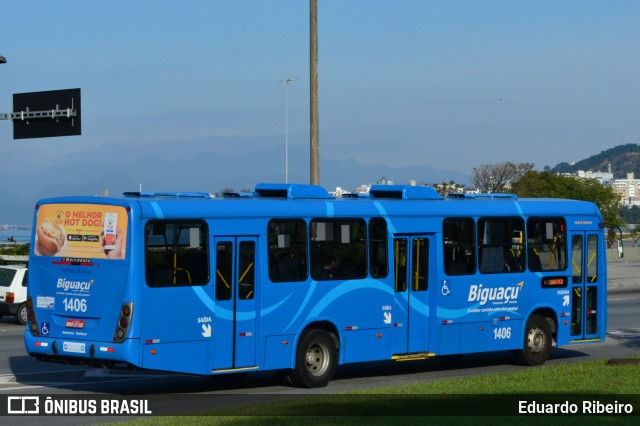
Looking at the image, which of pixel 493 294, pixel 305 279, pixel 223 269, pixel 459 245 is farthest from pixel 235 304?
pixel 493 294

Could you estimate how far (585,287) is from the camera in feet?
69.4

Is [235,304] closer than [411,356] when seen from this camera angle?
Yes

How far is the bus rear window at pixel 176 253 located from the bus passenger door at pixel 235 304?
0.84ft

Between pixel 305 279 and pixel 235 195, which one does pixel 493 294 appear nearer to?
pixel 305 279

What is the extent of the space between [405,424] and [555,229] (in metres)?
9.49

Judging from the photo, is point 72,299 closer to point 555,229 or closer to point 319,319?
point 319,319

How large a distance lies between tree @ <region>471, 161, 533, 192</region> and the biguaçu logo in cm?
6174

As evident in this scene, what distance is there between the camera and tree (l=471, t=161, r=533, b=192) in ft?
254

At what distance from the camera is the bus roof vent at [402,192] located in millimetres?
18781

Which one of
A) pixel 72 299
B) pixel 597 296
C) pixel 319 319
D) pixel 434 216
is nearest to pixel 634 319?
pixel 597 296

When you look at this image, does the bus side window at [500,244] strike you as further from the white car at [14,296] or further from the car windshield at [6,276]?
the car windshield at [6,276]

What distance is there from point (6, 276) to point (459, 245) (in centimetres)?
1495

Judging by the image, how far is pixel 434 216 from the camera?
18.8 meters

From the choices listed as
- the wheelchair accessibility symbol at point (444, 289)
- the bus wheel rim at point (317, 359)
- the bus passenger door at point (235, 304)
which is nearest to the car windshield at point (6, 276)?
the wheelchair accessibility symbol at point (444, 289)
